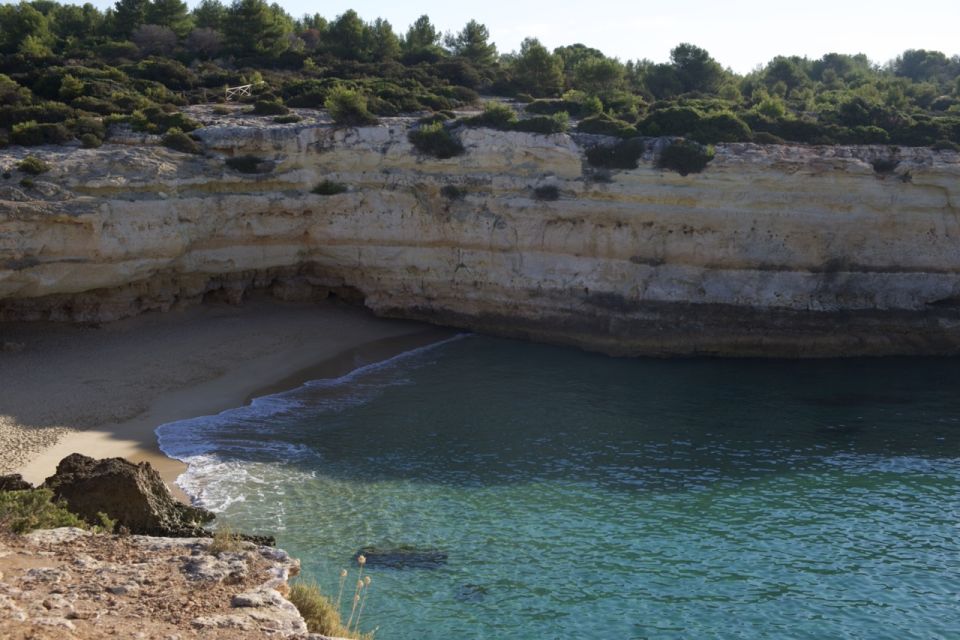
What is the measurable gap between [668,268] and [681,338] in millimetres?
2400

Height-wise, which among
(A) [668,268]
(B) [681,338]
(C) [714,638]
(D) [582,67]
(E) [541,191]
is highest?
(D) [582,67]

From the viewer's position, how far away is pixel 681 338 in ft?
99.8

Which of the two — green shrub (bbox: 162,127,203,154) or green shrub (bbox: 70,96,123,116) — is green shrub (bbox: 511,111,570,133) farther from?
green shrub (bbox: 70,96,123,116)

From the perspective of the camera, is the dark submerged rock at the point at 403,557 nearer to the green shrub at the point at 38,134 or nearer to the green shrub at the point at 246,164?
the green shrub at the point at 246,164

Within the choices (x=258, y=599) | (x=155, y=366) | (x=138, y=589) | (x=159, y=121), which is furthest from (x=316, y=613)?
(x=159, y=121)

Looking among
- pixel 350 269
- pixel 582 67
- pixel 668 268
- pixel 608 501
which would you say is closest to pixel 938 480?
pixel 608 501

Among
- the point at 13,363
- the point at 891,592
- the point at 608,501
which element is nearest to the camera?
the point at 891,592

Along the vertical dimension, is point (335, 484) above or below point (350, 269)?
below

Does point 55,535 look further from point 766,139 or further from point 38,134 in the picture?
point 766,139

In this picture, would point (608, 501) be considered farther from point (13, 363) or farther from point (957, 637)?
point (13, 363)

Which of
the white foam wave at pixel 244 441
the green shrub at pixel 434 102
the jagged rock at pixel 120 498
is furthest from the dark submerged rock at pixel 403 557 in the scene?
the green shrub at pixel 434 102

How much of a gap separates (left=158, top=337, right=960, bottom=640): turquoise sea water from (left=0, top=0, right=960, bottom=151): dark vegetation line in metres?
9.13

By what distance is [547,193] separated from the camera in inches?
1190

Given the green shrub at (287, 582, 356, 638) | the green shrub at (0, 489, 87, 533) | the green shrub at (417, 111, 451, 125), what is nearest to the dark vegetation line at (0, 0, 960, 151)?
the green shrub at (417, 111, 451, 125)
